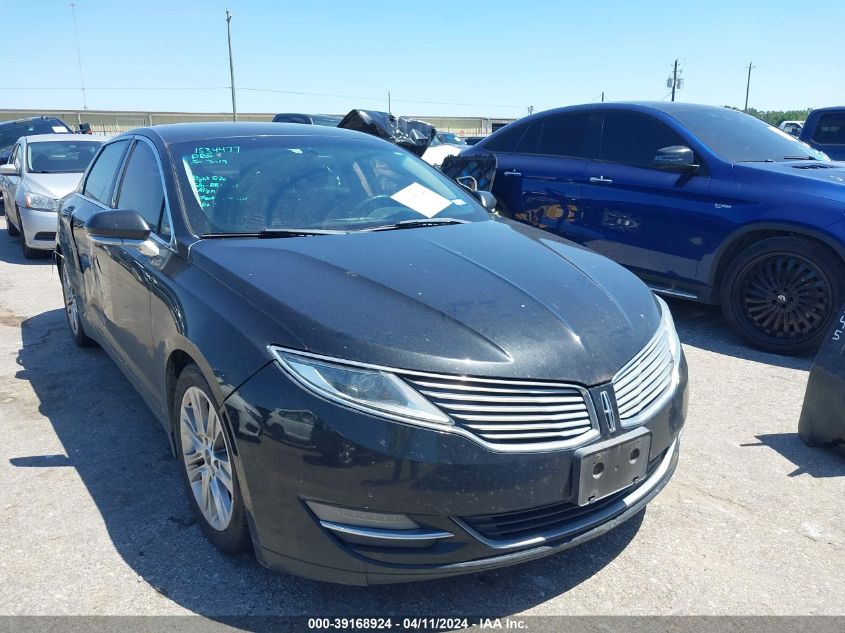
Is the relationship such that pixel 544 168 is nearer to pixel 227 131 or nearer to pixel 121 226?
pixel 227 131

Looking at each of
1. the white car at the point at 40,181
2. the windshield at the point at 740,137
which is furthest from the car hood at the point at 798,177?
the white car at the point at 40,181

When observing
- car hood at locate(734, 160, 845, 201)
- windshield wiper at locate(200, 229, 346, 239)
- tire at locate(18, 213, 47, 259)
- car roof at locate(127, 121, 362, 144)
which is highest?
car roof at locate(127, 121, 362, 144)

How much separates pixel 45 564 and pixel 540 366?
200 cm

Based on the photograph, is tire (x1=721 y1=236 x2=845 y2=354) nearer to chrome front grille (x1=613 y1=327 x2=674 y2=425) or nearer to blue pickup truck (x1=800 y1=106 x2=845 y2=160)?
chrome front grille (x1=613 y1=327 x2=674 y2=425)

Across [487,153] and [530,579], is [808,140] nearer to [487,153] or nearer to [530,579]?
[487,153]

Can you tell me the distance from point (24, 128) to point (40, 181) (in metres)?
7.49

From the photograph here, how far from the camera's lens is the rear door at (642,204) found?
527 cm

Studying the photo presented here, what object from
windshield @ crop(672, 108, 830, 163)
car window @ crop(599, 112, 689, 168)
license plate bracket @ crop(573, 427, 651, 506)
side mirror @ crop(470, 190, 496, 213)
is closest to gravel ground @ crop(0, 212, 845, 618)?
license plate bracket @ crop(573, 427, 651, 506)

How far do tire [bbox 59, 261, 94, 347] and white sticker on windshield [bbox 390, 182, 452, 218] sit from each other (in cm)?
257

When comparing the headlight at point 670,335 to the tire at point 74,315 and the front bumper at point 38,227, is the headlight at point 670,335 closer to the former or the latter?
the tire at point 74,315

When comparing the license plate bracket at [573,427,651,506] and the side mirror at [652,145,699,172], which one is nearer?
the license plate bracket at [573,427,651,506]

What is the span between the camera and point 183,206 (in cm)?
304

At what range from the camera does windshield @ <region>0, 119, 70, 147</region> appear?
14266 millimetres

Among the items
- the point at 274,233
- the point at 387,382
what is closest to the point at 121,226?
the point at 274,233
